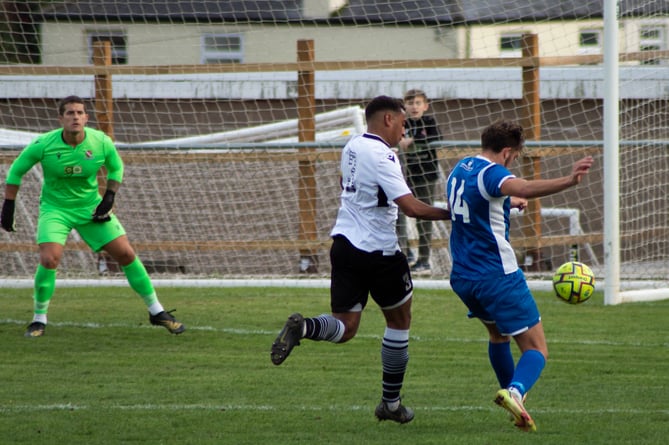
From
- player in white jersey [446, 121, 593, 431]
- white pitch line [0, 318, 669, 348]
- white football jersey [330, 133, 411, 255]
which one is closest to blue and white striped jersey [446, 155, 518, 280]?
player in white jersey [446, 121, 593, 431]

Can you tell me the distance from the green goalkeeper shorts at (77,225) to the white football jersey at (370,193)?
3.79 metres

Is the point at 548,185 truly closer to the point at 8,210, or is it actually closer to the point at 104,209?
the point at 104,209

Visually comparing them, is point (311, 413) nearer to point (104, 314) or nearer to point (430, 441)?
point (430, 441)

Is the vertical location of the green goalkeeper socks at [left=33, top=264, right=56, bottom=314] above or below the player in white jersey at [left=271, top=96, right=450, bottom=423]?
below

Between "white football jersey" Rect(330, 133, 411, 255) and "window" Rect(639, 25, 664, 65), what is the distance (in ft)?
23.3

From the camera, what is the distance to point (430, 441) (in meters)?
5.69

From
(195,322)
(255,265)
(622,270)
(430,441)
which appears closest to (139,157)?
(255,265)

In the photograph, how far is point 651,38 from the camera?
12789 mm

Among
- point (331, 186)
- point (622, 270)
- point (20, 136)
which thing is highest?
point (20, 136)


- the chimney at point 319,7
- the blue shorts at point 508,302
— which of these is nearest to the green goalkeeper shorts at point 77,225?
the blue shorts at point 508,302

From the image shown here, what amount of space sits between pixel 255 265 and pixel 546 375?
304 inches

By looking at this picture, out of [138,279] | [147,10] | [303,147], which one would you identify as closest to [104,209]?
[138,279]

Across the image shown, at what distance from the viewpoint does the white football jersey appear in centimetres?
613

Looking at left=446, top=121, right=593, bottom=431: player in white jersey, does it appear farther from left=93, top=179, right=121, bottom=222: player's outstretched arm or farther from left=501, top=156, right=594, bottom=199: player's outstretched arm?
left=93, top=179, right=121, bottom=222: player's outstretched arm
